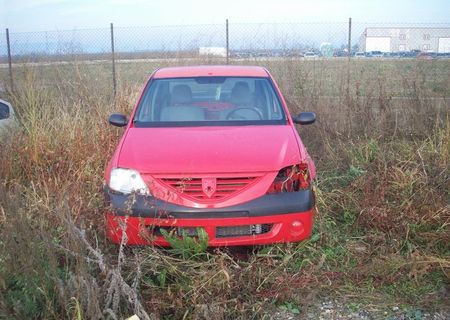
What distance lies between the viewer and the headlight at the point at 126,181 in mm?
3480

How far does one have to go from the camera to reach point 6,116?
6.38m

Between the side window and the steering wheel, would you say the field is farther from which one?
the steering wheel

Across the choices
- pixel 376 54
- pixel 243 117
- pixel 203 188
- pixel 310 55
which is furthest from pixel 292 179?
pixel 376 54

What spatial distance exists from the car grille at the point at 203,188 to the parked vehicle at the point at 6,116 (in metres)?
3.55

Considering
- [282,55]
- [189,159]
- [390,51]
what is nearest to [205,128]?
[189,159]

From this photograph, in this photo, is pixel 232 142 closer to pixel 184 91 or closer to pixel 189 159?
pixel 189 159

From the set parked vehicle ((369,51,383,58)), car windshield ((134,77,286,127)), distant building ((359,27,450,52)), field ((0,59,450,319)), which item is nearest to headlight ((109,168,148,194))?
field ((0,59,450,319))

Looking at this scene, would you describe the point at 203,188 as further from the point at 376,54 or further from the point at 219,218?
the point at 376,54

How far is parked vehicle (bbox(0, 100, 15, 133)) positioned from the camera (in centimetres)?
600

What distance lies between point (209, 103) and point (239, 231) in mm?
1916

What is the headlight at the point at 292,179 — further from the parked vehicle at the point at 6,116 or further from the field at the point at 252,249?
the parked vehicle at the point at 6,116

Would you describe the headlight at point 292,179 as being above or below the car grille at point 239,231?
above

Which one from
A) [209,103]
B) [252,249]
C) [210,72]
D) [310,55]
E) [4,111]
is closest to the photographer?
[252,249]

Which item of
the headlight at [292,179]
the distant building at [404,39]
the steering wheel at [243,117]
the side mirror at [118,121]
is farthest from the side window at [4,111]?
the distant building at [404,39]
